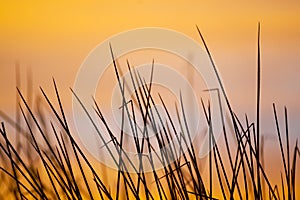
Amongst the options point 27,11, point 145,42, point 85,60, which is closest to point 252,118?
point 145,42

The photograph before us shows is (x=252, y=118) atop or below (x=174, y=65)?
below

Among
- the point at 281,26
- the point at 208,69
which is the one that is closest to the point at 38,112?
the point at 208,69

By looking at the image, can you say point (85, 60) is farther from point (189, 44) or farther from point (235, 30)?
point (235, 30)

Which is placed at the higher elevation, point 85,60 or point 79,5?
point 79,5

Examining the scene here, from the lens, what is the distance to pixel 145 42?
0.93m

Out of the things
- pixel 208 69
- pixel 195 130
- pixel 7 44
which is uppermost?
pixel 7 44

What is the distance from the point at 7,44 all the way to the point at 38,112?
0.55 ft

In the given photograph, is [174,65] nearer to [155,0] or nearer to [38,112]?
[155,0]

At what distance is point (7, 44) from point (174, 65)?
0.37 metres

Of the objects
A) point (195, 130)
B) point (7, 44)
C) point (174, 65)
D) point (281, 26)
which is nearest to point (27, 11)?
point (7, 44)

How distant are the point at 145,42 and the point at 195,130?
0.72ft

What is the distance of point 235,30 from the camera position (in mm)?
936

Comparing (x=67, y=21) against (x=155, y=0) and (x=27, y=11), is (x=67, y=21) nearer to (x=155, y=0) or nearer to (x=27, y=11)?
(x=27, y=11)

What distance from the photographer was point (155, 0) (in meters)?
0.92
